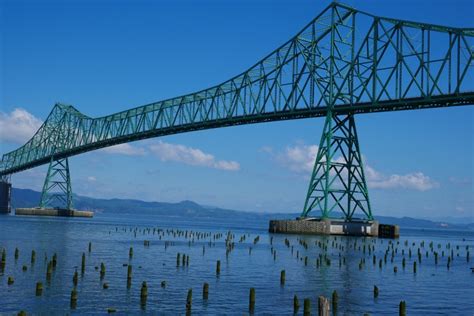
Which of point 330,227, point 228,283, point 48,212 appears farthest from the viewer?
point 48,212

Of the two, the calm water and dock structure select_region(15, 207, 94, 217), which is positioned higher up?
dock structure select_region(15, 207, 94, 217)

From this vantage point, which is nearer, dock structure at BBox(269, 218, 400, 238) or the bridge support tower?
dock structure at BBox(269, 218, 400, 238)

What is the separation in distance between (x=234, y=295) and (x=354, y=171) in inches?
2444

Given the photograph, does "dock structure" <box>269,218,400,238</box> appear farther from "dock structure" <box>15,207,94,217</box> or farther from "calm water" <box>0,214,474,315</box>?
"dock structure" <box>15,207,94,217</box>

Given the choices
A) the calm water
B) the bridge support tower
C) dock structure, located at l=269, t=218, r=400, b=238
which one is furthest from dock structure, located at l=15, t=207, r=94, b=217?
the calm water

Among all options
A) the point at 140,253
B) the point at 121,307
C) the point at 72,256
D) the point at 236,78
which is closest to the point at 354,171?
the point at 236,78

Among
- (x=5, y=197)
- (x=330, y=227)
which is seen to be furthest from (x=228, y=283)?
(x=5, y=197)

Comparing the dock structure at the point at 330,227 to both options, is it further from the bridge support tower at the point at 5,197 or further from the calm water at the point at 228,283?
the bridge support tower at the point at 5,197

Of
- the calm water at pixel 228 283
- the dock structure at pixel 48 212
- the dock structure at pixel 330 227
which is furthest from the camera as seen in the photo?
the dock structure at pixel 48 212

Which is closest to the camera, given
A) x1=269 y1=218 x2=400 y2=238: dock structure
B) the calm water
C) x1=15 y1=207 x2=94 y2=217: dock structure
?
the calm water

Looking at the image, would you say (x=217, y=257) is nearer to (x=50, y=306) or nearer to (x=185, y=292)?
(x=185, y=292)

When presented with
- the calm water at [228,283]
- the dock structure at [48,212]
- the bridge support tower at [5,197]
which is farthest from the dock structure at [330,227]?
the bridge support tower at [5,197]

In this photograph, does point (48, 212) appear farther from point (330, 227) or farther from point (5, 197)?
point (330, 227)

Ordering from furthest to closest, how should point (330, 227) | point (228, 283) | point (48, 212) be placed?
point (48, 212), point (330, 227), point (228, 283)
